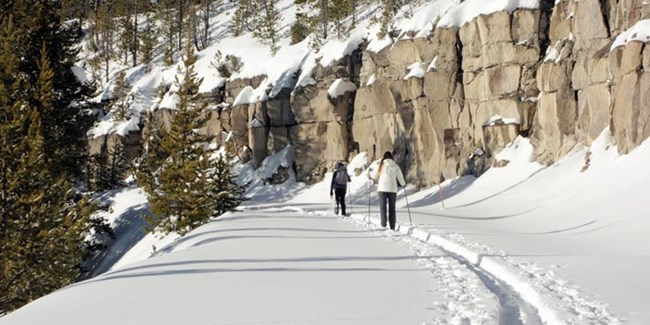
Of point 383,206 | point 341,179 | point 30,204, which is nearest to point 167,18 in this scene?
point 341,179

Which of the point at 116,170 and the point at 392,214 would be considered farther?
the point at 116,170

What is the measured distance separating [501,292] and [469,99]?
25271 millimetres

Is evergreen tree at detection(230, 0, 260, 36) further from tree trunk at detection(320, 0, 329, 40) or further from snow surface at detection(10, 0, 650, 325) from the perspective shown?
snow surface at detection(10, 0, 650, 325)

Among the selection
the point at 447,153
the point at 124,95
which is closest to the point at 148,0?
the point at 124,95

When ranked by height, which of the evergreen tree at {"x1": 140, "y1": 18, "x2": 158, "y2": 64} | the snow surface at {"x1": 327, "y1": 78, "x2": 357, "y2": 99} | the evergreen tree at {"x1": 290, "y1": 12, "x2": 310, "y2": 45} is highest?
the evergreen tree at {"x1": 140, "y1": 18, "x2": 158, "y2": 64}

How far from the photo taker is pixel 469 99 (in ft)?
98.2

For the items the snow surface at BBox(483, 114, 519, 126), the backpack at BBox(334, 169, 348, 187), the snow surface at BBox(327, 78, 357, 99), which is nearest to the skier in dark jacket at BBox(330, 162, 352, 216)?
the backpack at BBox(334, 169, 348, 187)

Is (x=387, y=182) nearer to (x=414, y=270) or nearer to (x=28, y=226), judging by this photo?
(x=414, y=270)

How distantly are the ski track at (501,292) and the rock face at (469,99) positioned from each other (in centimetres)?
1345

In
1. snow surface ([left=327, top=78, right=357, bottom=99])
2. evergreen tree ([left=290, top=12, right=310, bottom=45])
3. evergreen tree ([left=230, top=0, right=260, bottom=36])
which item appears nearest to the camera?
snow surface ([left=327, top=78, right=357, bottom=99])

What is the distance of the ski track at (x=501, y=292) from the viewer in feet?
15.8

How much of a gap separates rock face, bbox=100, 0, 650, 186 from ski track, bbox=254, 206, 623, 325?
13.4m

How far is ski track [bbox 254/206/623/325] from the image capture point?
482cm

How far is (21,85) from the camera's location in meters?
16.4
